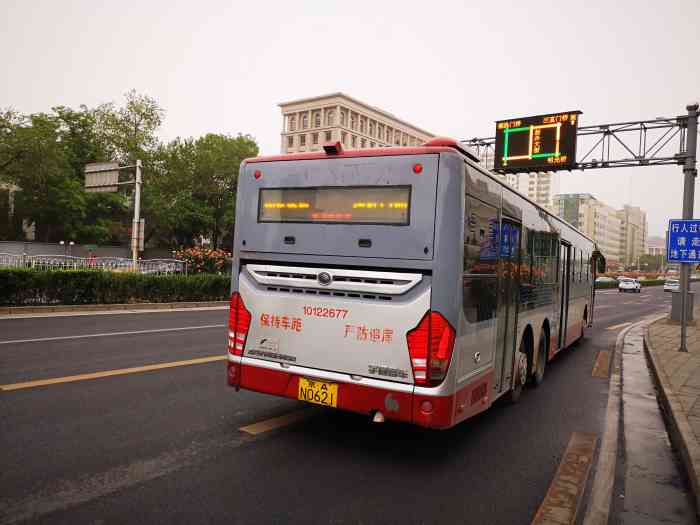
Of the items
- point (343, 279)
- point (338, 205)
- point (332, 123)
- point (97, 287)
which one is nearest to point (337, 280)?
point (343, 279)

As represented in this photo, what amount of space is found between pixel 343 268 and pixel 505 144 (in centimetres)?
1949

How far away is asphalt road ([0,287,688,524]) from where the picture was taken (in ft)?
12.5

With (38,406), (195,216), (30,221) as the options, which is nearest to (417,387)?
(38,406)

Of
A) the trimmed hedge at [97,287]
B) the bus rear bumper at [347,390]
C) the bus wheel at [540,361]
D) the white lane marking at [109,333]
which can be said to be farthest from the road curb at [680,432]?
the trimmed hedge at [97,287]

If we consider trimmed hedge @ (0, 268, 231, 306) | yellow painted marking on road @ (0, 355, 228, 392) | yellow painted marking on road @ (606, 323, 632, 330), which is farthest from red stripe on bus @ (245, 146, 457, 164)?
yellow painted marking on road @ (606, 323, 632, 330)

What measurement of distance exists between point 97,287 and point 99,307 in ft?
2.48

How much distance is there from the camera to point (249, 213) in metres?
5.65

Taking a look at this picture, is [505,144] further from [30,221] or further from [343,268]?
[30,221]

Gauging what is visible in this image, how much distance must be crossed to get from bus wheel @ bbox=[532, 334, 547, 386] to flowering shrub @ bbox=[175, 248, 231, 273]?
54.1 feet

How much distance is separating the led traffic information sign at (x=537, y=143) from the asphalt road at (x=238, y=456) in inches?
611

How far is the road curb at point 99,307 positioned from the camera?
573 inches

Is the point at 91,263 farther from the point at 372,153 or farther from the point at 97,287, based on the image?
Answer: the point at 372,153

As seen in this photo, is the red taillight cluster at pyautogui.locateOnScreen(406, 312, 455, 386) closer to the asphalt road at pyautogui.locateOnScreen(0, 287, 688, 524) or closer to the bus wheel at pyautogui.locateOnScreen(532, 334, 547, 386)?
the asphalt road at pyautogui.locateOnScreen(0, 287, 688, 524)

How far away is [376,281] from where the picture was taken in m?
4.83
